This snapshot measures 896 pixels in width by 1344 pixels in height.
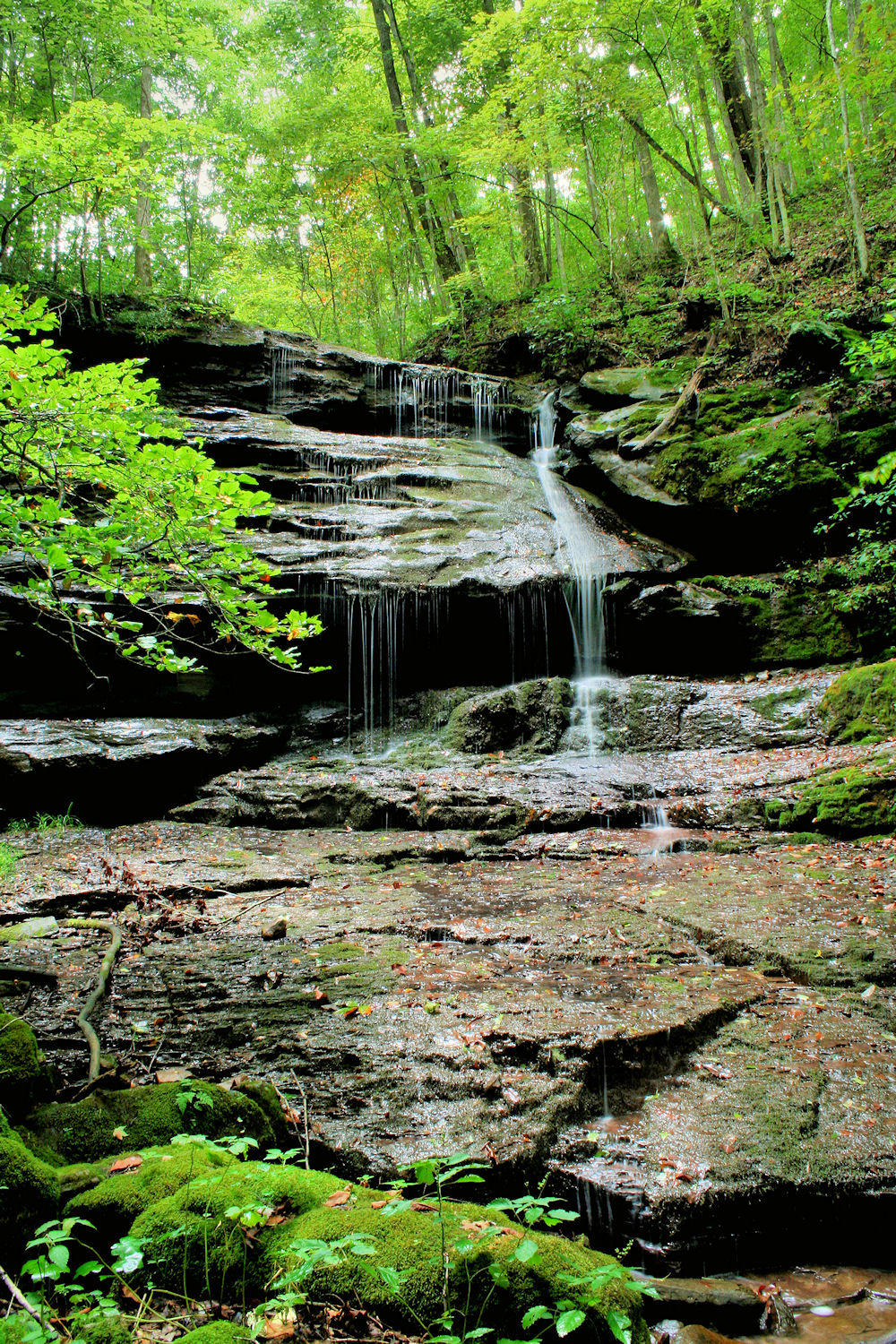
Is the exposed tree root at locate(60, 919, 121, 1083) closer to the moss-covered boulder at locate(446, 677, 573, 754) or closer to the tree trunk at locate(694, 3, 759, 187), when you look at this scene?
the moss-covered boulder at locate(446, 677, 573, 754)

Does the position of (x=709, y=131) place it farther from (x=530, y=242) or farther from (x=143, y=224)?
(x=143, y=224)

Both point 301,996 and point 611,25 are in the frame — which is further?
point 611,25

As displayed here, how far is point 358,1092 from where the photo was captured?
9.30 ft

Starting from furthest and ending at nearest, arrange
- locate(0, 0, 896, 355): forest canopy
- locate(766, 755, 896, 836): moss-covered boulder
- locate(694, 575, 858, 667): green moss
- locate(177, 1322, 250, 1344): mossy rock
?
1. locate(0, 0, 896, 355): forest canopy
2. locate(694, 575, 858, 667): green moss
3. locate(766, 755, 896, 836): moss-covered boulder
4. locate(177, 1322, 250, 1344): mossy rock

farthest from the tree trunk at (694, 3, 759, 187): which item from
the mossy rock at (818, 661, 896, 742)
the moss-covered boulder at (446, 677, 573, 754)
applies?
the moss-covered boulder at (446, 677, 573, 754)

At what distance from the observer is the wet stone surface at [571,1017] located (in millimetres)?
2400

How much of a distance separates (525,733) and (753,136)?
1472 centimetres

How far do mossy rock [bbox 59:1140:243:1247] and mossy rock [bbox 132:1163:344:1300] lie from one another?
50 millimetres

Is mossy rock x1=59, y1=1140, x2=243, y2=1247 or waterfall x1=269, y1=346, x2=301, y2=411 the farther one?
waterfall x1=269, y1=346, x2=301, y2=411

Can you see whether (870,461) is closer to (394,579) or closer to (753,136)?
(394,579)

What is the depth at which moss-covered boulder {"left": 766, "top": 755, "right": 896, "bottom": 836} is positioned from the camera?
6203mm

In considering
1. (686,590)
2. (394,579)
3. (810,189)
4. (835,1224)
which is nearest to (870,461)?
(686,590)

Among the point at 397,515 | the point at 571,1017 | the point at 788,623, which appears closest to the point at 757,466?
the point at 788,623

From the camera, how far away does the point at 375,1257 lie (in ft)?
5.79
